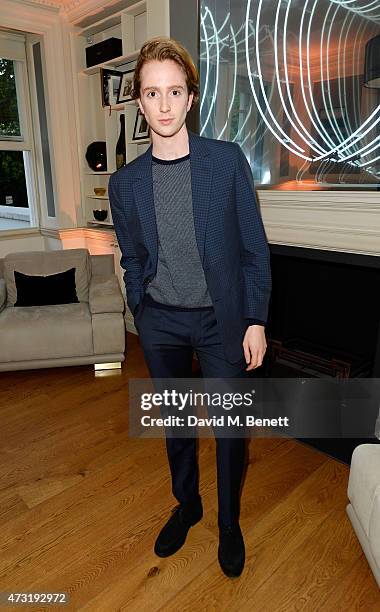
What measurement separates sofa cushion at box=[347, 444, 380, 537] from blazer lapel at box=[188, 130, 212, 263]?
1.00 metres

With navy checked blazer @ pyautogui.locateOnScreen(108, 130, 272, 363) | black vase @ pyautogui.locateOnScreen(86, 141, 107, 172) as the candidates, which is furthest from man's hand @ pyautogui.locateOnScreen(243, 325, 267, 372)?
black vase @ pyautogui.locateOnScreen(86, 141, 107, 172)

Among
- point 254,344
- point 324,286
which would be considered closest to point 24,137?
point 324,286

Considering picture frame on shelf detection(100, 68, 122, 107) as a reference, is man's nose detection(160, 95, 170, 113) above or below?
below

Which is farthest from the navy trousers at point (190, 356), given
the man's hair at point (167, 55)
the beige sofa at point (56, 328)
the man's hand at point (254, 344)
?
the beige sofa at point (56, 328)

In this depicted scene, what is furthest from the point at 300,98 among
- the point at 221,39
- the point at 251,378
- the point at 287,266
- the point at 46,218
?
the point at 46,218

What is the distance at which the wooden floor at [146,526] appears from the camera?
5.01 feet

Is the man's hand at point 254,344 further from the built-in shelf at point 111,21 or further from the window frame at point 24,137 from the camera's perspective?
the window frame at point 24,137

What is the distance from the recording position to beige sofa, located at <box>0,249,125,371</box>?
3039mm

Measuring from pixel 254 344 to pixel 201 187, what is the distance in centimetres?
55

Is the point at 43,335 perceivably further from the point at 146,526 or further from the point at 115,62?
the point at 115,62

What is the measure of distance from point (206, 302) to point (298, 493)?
117cm

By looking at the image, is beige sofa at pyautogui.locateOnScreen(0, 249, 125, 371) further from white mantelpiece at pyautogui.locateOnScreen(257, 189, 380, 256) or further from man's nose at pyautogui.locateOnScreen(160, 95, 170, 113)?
man's nose at pyautogui.locateOnScreen(160, 95, 170, 113)

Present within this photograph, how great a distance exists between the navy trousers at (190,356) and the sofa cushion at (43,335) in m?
1.65

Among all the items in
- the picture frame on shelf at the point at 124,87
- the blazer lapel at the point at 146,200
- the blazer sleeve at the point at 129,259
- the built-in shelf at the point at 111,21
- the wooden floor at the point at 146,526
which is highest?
the built-in shelf at the point at 111,21
